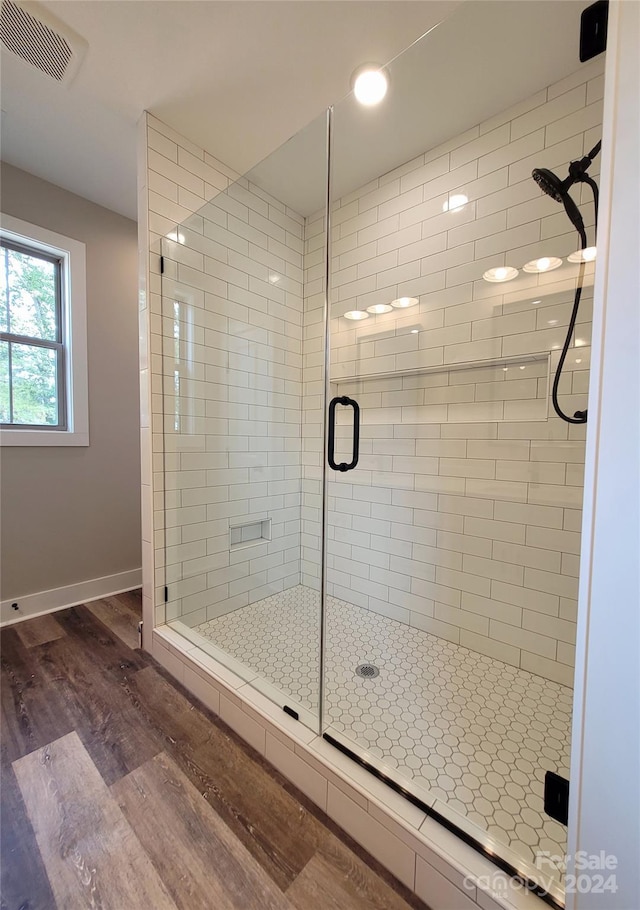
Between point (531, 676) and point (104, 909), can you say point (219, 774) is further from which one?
point (531, 676)

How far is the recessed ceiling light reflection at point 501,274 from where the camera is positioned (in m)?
1.63

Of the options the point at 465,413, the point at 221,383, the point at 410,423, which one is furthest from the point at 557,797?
the point at 221,383

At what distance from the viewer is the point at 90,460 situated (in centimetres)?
237

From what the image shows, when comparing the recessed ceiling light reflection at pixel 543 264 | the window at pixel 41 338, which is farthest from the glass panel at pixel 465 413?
the window at pixel 41 338

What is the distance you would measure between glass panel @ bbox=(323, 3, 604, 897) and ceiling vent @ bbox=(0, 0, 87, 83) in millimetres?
1131

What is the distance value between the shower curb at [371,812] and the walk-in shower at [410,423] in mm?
60

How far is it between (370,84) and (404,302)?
0.93 meters

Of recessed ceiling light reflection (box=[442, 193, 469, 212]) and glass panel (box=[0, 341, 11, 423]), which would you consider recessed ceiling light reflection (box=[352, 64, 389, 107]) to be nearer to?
recessed ceiling light reflection (box=[442, 193, 469, 212])

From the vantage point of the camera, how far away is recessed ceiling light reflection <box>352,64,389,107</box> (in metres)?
1.44

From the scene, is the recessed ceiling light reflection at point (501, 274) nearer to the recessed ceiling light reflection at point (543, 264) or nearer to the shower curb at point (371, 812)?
the recessed ceiling light reflection at point (543, 264)

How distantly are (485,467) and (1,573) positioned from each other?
284cm

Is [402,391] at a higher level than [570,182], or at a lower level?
lower

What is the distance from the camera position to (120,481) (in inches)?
99.4

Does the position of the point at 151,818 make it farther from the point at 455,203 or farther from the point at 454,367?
the point at 455,203
